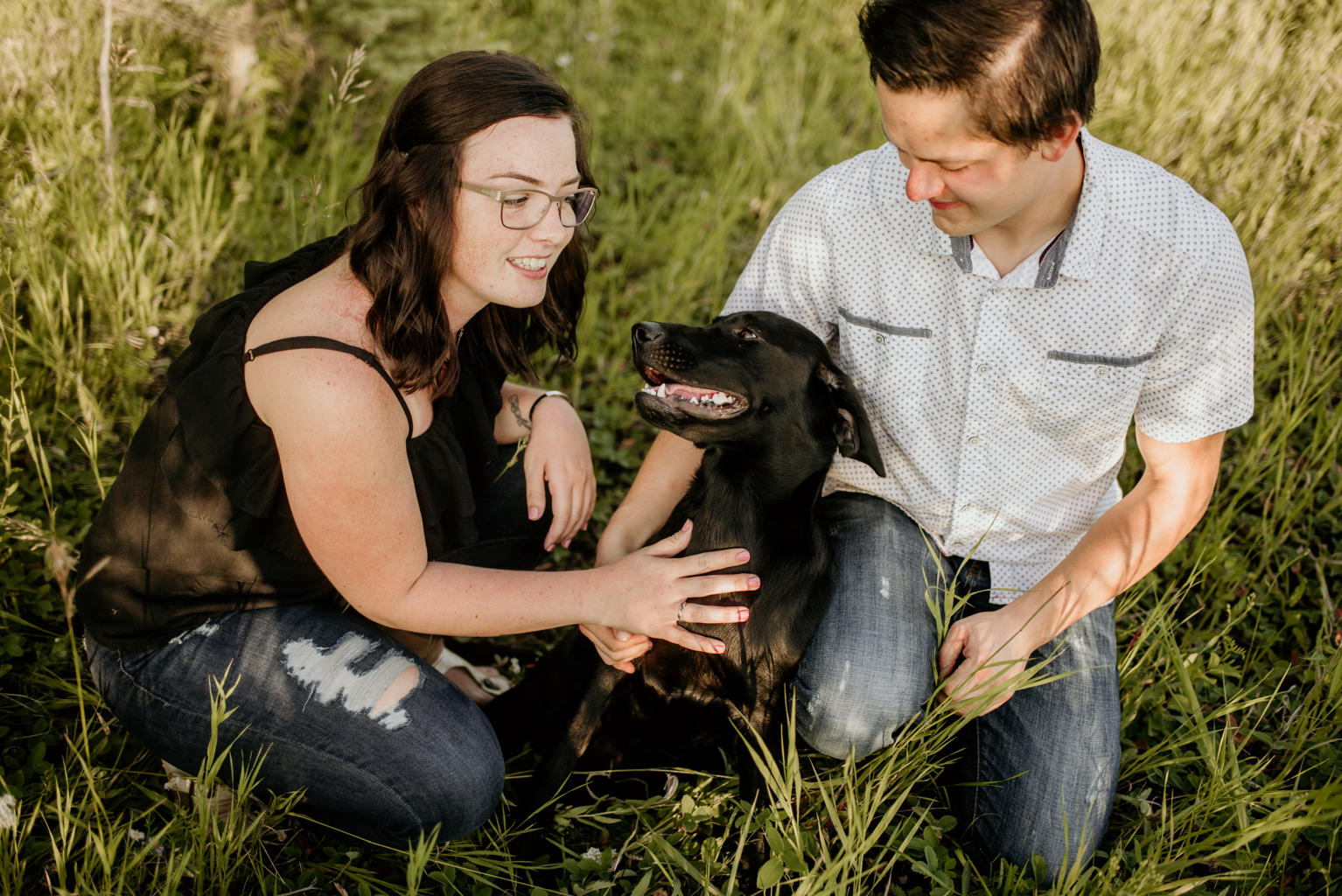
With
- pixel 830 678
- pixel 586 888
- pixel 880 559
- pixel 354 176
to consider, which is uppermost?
pixel 354 176

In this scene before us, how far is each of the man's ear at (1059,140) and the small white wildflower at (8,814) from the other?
2409mm

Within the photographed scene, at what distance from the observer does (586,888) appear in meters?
2.07

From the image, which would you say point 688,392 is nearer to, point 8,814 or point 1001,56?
point 1001,56

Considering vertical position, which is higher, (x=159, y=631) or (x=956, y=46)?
(x=956, y=46)

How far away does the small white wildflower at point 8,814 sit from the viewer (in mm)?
1712

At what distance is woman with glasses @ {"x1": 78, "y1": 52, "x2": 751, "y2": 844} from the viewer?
1.89 metres

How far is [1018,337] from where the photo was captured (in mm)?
2223

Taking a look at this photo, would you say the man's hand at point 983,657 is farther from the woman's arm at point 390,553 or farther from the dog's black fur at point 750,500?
the woman's arm at point 390,553

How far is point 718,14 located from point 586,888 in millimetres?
4967

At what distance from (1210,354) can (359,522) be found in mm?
1956

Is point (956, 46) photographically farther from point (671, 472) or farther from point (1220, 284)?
point (671, 472)

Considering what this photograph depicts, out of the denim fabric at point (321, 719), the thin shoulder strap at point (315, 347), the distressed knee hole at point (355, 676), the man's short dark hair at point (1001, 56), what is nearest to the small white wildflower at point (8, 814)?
the denim fabric at point (321, 719)

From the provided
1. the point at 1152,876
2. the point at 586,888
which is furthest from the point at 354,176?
the point at 1152,876

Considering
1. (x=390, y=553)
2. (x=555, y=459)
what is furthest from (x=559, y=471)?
(x=390, y=553)
